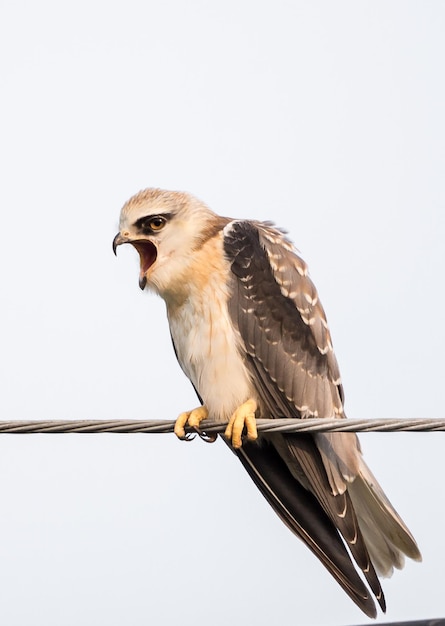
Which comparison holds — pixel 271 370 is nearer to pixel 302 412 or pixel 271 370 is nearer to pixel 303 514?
pixel 302 412

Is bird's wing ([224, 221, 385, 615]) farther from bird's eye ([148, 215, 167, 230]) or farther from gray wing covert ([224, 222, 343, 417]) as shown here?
bird's eye ([148, 215, 167, 230])

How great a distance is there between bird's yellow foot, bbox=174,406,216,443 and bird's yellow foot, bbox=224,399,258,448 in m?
0.19

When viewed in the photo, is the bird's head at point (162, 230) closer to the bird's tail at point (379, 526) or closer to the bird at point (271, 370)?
the bird at point (271, 370)

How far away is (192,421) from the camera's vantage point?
15.7 feet

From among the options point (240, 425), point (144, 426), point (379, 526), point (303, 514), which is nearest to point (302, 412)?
point (240, 425)

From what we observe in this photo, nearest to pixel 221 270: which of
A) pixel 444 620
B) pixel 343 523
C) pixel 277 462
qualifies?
pixel 277 462

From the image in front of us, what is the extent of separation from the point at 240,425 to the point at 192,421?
0.30 m

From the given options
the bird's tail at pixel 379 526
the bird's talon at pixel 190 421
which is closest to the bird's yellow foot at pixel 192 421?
the bird's talon at pixel 190 421

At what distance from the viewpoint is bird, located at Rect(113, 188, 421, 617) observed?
469 centimetres

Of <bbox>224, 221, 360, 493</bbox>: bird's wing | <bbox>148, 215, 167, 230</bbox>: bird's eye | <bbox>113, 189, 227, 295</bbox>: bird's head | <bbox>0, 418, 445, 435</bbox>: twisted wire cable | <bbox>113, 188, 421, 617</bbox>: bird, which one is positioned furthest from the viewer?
<bbox>148, 215, 167, 230</bbox>: bird's eye

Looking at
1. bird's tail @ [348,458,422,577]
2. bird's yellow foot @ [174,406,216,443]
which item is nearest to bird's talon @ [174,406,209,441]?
bird's yellow foot @ [174,406,216,443]

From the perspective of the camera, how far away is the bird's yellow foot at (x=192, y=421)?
464cm

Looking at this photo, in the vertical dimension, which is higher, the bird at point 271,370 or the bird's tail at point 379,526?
the bird at point 271,370

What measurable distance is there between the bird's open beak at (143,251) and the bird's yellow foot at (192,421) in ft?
2.39
